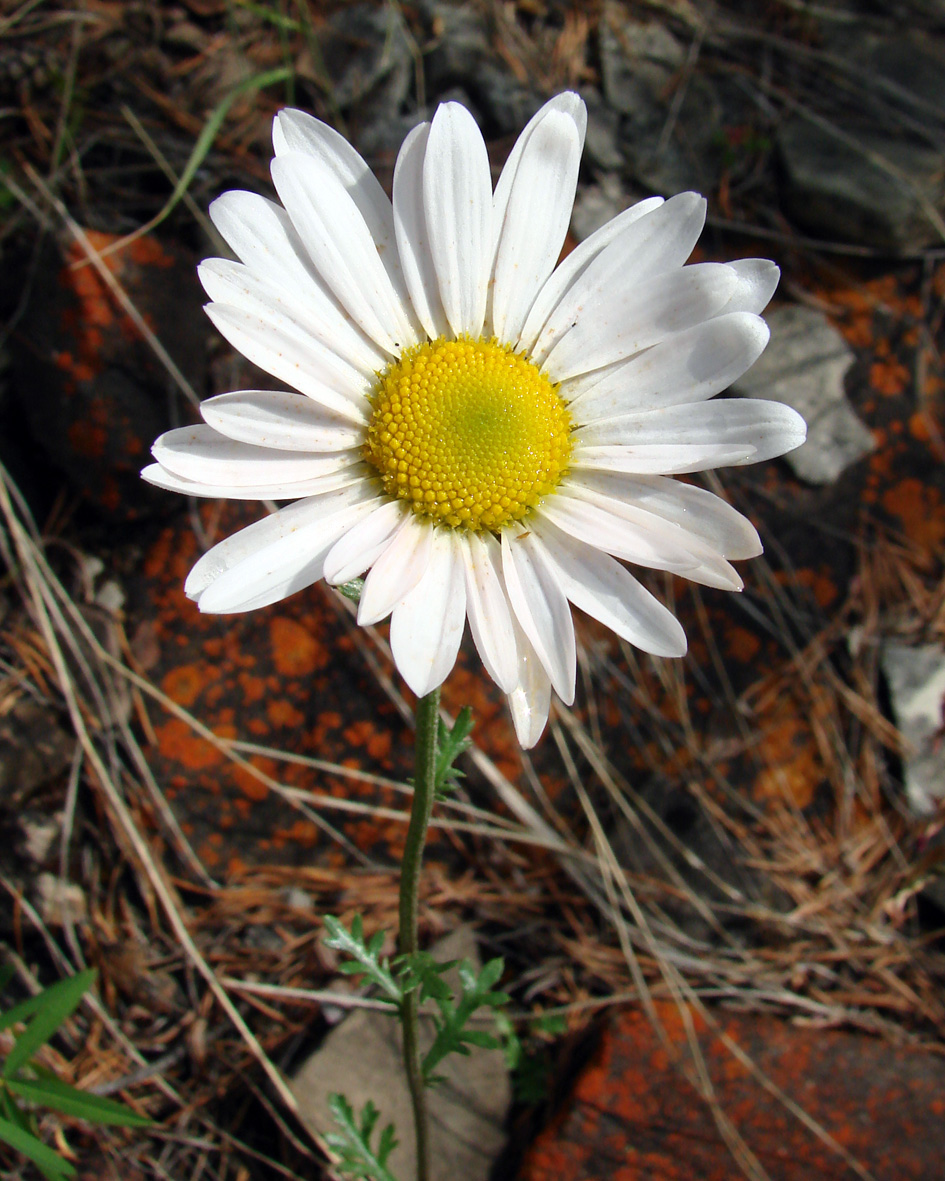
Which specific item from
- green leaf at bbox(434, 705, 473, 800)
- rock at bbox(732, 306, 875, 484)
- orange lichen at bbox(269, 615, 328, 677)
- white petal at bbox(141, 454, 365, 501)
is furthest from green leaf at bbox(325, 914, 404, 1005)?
rock at bbox(732, 306, 875, 484)

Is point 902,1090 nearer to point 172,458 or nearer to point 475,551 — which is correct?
point 475,551

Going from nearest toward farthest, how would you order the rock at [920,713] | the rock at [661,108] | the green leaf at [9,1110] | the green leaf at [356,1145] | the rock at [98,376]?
1. the green leaf at [9,1110]
2. the green leaf at [356,1145]
3. the rock at [98,376]
4. the rock at [920,713]
5. the rock at [661,108]

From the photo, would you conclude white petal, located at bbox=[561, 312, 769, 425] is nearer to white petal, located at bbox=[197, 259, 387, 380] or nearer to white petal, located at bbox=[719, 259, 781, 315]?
white petal, located at bbox=[719, 259, 781, 315]

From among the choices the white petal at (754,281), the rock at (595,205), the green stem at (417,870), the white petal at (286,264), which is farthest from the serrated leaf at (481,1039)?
the rock at (595,205)

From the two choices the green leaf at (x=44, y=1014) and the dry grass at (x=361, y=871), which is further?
the dry grass at (x=361, y=871)

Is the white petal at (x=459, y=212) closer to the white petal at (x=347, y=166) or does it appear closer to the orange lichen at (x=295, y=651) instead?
the white petal at (x=347, y=166)

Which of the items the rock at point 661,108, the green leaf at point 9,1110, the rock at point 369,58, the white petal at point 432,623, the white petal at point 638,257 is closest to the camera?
the white petal at point 432,623

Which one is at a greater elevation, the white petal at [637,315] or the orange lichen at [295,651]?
the white petal at [637,315]
